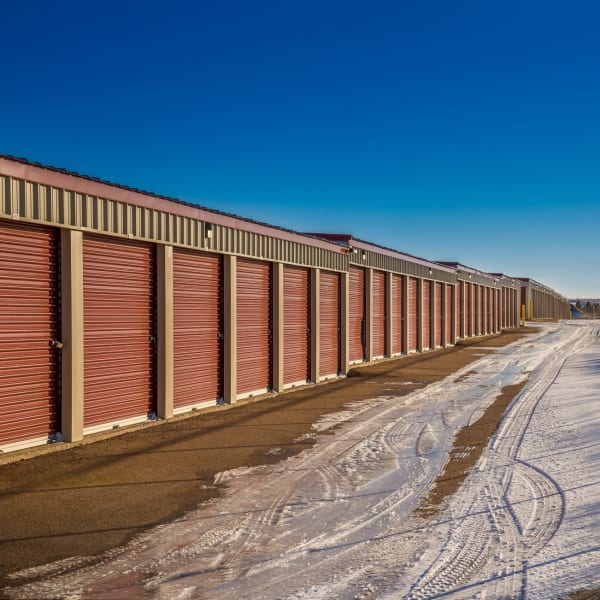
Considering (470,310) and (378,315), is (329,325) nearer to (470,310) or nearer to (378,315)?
(378,315)

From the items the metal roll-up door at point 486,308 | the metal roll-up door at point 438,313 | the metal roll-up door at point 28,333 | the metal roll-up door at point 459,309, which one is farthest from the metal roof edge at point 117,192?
the metal roll-up door at point 486,308

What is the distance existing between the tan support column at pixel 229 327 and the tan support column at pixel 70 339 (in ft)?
14.8

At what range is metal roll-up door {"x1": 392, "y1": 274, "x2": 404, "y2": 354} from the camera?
26.0m

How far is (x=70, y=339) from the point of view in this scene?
9.38m

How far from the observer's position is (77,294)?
31.2 ft

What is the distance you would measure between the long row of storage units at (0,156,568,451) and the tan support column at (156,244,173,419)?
3cm

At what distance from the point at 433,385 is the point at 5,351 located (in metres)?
12.0

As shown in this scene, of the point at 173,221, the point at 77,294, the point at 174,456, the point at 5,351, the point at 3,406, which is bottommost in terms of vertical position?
the point at 174,456

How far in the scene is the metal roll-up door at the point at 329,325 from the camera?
18.7m

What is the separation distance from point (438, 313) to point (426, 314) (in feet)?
7.92

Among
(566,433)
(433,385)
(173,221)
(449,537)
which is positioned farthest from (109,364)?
(433,385)

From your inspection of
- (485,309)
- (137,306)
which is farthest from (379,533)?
(485,309)

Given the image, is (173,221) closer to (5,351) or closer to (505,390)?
(5,351)

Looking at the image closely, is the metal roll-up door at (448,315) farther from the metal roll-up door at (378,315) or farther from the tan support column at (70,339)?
the tan support column at (70,339)
